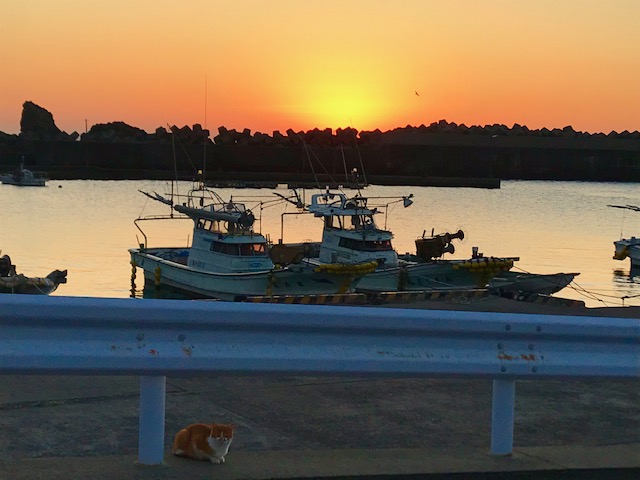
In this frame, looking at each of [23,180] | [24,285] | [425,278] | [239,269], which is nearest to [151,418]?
[24,285]

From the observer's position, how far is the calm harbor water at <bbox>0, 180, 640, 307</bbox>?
59031 millimetres

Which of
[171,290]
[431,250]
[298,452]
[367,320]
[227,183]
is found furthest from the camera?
[227,183]

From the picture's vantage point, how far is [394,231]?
4028 inches

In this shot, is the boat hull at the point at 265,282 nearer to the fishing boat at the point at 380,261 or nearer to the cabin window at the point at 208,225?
the fishing boat at the point at 380,261

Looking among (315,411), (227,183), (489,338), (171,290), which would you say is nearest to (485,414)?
(315,411)

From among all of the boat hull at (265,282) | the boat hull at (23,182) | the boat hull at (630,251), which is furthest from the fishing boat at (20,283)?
the boat hull at (23,182)

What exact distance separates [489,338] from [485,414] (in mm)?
1587

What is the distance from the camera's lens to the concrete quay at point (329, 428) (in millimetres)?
5723

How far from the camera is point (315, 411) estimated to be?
23.8ft

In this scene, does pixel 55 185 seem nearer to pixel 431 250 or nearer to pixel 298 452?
pixel 431 250

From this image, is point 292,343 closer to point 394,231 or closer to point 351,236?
point 351,236

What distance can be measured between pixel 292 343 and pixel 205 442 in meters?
0.66

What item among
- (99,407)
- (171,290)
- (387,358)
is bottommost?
(171,290)

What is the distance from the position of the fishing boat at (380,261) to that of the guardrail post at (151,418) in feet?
108
